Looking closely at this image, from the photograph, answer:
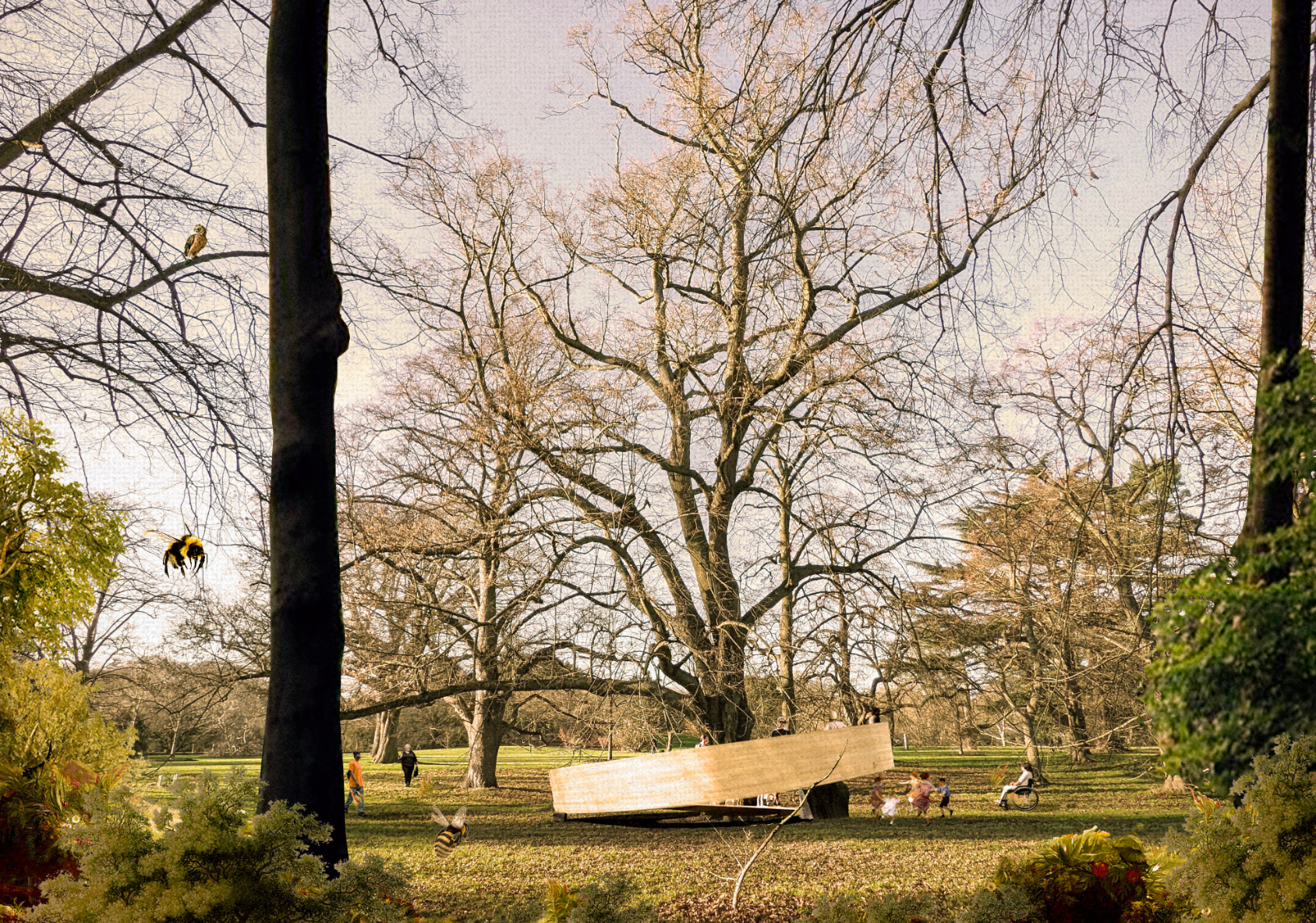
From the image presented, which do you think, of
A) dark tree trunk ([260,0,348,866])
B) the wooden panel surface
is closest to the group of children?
the wooden panel surface

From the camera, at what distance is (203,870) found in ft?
8.38

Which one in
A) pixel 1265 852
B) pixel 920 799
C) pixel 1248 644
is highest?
pixel 1248 644

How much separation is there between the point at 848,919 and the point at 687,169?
11.1 metres

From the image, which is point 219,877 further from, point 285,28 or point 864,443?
point 864,443

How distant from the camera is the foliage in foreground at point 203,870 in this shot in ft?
8.19

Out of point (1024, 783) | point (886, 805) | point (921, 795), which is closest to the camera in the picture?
point (886, 805)

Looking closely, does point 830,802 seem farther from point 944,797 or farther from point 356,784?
point 356,784

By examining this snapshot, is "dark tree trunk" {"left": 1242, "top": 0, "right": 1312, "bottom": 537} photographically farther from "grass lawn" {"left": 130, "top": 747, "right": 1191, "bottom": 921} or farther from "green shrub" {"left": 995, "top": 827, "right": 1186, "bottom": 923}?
"grass lawn" {"left": 130, "top": 747, "right": 1191, "bottom": 921}

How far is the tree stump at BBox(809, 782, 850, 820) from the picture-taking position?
1603cm

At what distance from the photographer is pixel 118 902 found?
251cm

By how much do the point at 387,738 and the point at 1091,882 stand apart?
27.8 m

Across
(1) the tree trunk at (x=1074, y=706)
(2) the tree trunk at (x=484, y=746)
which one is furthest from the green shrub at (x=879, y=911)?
(2) the tree trunk at (x=484, y=746)

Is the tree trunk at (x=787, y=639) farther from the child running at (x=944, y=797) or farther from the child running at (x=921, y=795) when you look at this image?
the child running at (x=944, y=797)

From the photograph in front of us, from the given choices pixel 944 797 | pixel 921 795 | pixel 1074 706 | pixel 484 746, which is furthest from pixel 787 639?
pixel 484 746
